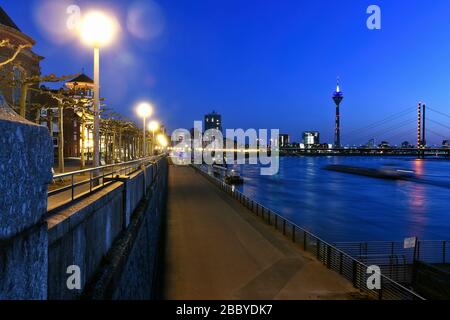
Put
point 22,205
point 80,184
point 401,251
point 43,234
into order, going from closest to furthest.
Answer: point 22,205
point 43,234
point 80,184
point 401,251

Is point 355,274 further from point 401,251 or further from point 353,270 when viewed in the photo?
point 401,251

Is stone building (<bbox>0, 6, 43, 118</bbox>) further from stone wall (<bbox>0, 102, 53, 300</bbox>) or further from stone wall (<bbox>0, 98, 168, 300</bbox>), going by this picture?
stone wall (<bbox>0, 102, 53, 300</bbox>)

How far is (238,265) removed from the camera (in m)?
18.4

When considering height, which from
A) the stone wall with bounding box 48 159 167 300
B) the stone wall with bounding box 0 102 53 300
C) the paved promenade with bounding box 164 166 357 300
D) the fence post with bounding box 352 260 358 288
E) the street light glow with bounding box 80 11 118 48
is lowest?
the paved promenade with bounding box 164 166 357 300

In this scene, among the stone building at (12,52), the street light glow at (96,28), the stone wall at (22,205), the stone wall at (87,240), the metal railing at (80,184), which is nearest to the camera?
the stone wall at (22,205)

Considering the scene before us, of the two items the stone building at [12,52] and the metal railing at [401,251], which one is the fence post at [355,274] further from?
the stone building at [12,52]

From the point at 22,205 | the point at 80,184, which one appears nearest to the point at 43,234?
the point at 22,205

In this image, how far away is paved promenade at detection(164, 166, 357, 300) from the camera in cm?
1500

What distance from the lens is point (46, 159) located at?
11.0 feet

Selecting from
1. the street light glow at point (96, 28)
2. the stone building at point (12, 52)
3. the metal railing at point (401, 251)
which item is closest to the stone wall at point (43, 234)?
the street light glow at point (96, 28)

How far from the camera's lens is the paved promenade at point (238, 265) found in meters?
15.0

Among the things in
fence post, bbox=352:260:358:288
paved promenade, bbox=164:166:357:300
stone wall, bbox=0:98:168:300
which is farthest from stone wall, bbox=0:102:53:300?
fence post, bbox=352:260:358:288
